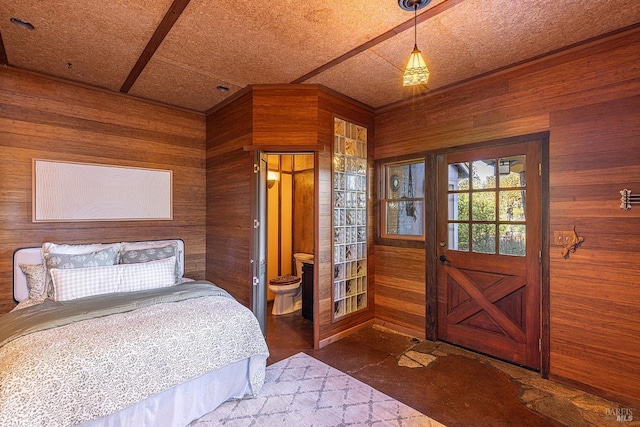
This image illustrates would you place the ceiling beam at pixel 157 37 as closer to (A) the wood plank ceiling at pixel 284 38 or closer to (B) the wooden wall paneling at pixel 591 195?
(A) the wood plank ceiling at pixel 284 38

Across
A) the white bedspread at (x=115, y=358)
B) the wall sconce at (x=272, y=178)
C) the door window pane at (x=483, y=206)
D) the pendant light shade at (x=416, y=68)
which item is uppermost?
the pendant light shade at (x=416, y=68)

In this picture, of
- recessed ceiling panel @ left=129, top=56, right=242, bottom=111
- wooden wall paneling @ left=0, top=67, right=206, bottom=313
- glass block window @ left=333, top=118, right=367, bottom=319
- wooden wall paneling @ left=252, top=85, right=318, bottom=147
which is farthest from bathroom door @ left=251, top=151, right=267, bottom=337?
wooden wall paneling @ left=0, top=67, right=206, bottom=313

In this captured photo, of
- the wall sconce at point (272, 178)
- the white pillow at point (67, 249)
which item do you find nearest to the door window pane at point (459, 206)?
the wall sconce at point (272, 178)

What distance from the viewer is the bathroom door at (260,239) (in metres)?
3.12

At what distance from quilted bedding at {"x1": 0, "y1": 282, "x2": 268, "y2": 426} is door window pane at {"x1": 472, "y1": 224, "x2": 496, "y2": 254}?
2206 millimetres

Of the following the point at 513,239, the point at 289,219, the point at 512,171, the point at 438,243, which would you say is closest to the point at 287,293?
the point at 289,219

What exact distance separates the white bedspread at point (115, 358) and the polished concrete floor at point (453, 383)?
93 cm

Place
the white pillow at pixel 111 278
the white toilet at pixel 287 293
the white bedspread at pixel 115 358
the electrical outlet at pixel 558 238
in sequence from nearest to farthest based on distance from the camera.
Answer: the white bedspread at pixel 115 358 < the white pillow at pixel 111 278 < the electrical outlet at pixel 558 238 < the white toilet at pixel 287 293

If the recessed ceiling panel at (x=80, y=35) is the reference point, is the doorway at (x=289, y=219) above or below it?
below

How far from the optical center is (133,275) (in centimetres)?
258

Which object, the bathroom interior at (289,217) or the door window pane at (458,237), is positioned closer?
the door window pane at (458,237)

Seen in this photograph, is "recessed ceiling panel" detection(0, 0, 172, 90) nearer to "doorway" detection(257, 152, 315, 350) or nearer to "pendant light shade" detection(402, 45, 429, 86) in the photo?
"pendant light shade" detection(402, 45, 429, 86)

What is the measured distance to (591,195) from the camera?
91.9 inches

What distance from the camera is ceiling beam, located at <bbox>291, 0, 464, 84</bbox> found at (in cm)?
190
